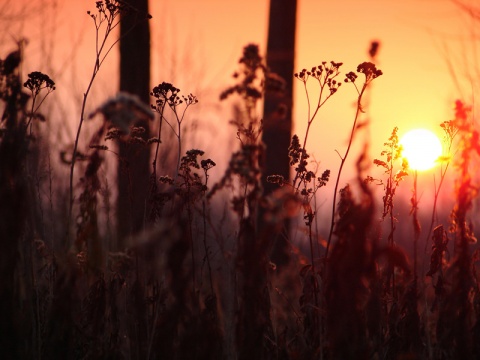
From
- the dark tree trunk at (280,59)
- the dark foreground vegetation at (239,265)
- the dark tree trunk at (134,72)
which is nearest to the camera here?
the dark foreground vegetation at (239,265)

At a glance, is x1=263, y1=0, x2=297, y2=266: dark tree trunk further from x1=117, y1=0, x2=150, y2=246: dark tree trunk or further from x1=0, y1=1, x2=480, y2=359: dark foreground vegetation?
x1=0, y1=1, x2=480, y2=359: dark foreground vegetation

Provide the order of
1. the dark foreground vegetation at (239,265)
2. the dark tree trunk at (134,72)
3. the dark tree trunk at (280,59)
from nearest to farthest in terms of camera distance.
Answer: the dark foreground vegetation at (239,265) < the dark tree trunk at (134,72) < the dark tree trunk at (280,59)

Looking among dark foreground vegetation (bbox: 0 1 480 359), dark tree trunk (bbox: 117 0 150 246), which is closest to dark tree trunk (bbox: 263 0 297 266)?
dark tree trunk (bbox: 117 0 150 246)

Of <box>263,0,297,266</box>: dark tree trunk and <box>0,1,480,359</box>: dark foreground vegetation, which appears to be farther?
<box>263,0,297,266</box>: dark tree trunk

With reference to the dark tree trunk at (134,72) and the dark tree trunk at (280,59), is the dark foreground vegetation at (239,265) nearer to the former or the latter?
the dark tree trunk at (134,72)

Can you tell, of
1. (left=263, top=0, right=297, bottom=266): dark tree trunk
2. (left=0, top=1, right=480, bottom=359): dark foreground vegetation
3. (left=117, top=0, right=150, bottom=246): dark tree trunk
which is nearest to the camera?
(left=0, top=1, right=480, bottom=359): dark foreground vegetation

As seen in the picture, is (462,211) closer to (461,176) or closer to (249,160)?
(461,176)

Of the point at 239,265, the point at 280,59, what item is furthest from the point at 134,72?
the point at 239,265

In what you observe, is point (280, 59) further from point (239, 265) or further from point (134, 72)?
point (239, 265)

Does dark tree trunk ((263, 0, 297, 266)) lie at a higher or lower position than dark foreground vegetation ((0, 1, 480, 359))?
higher

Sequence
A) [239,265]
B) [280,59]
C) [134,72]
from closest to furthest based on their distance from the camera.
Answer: [239,265] → [134,72] → [280,59]

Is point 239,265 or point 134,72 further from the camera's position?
point 134,72

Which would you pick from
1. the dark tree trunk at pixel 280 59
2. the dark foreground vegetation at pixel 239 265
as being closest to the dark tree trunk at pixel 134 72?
the dark tree trunk at pixel 280 59

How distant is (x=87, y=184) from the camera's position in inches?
132
